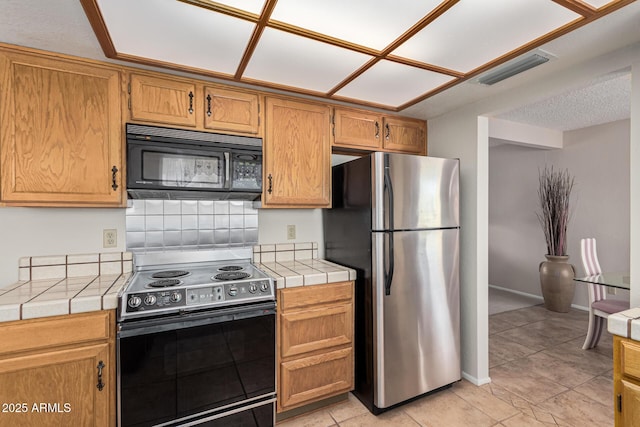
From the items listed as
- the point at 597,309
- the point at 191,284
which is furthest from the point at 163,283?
the point at 597,309

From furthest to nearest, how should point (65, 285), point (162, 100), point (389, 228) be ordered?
point (389, 228), point (162, 100), point (65, 285)

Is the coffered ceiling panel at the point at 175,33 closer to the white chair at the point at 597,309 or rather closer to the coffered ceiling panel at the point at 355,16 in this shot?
the coffered ceiling panel at the point at 355,16

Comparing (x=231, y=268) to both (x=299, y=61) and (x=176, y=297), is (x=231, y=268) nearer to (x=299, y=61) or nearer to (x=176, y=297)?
(x=176, y=297)

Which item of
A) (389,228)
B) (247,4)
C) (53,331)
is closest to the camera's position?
(247,4)

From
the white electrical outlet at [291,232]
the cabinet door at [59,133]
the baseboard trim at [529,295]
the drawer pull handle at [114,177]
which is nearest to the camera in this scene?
the cabinet door at [59,133]

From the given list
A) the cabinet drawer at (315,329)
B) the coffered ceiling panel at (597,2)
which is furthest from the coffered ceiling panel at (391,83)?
the cabinet drawer at (315,329)

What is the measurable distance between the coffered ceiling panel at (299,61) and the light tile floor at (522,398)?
231cm

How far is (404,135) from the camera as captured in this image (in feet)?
9.36

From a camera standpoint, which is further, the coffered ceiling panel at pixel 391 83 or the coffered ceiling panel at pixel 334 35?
the coffered ceiling panel at pixel 391 83

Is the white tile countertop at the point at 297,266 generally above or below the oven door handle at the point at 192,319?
above

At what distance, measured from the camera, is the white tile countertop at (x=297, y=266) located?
6.80 feet

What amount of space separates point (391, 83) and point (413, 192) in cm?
78

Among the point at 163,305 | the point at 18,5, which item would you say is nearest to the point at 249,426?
the point at 163,305

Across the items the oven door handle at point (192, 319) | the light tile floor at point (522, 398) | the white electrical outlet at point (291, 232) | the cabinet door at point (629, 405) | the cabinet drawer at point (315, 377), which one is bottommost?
the light tile floor at point (522, 398)
